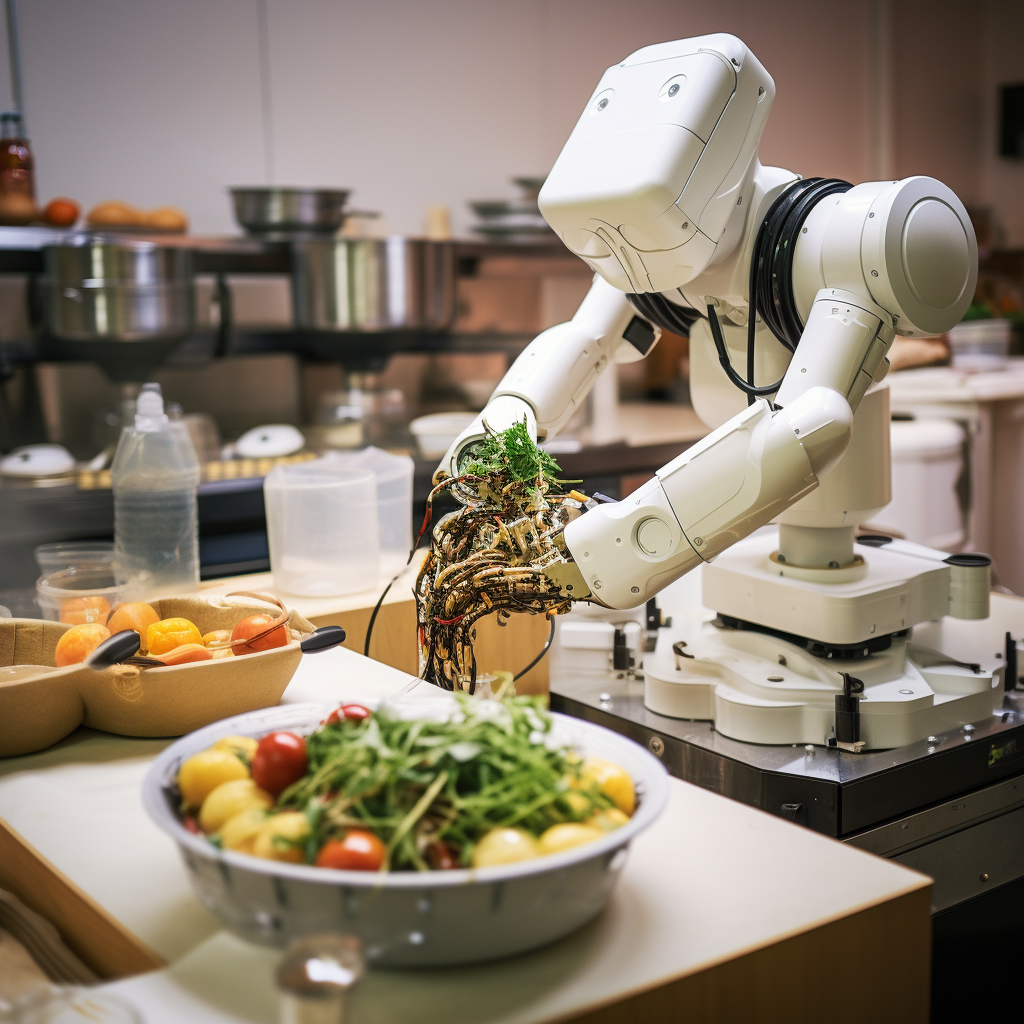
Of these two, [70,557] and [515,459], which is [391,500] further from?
[515,459]

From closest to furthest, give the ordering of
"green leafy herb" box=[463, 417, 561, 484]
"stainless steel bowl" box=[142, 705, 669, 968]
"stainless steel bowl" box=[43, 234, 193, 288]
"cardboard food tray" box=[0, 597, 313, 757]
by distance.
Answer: "stainless steel bowl" box=[142, 705, 669, 968] → "cardboard food tray" box=[0, 597, 313, 757] → "green leafy herb" box=[463, 417, 561, 484] → "stainless steel bowl" box=[43, 234, 193, 288]

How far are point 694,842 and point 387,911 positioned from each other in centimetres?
31

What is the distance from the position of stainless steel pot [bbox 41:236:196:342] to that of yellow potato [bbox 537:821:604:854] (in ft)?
6.99

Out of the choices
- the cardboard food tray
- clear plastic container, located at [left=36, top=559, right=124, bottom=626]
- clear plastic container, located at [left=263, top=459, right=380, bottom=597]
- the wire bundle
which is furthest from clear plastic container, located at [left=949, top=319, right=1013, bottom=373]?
the cardboard food tray

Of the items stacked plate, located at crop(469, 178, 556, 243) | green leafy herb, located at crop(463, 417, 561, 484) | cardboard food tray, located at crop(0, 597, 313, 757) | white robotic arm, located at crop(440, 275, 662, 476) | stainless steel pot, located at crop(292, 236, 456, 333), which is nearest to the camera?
cardboard food tray, located at crop(0, 597, 313, 757)

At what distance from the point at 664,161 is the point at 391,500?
32.2 inches

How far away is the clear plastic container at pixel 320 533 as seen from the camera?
1.68 m

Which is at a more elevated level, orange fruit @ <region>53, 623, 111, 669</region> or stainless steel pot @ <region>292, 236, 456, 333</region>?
stainless steel pot @ <region>292, 236, 456, 333</region>

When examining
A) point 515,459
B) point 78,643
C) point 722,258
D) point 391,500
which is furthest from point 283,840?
point 391,500

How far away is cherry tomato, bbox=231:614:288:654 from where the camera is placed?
112 centimetres

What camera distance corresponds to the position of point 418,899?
64cm

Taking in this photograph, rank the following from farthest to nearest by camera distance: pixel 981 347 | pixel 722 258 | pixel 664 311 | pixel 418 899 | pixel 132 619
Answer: pixel 981 347 → pixel 664 311 → pixel 722 258 → pixel 132 619 → pixel 418 899

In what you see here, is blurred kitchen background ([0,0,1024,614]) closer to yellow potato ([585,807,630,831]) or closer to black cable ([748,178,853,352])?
black cable ([748,178,853,352])

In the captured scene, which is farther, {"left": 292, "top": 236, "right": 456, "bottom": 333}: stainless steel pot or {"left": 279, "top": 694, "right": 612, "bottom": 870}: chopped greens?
{"left": 292, "top": 236, "right": 456, "bottom": 333}: stainless steel pot
